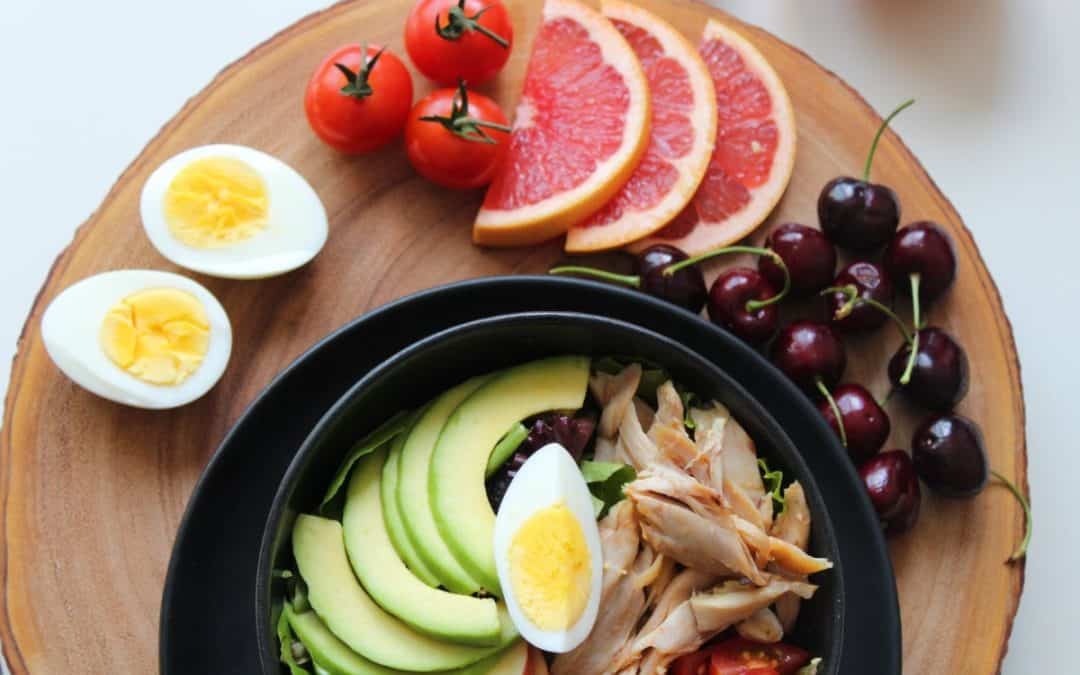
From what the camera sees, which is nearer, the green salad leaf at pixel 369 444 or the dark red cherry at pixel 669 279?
the green salad leaf at pixel 369 444

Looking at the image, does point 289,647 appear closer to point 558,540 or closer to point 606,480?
point 558,540

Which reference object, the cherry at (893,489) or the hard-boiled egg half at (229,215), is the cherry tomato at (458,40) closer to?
the hard-boiled egg half at (229,215)

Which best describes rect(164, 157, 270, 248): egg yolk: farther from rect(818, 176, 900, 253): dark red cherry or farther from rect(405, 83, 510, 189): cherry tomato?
rect(818, 176, 900, 253): dark red cherry

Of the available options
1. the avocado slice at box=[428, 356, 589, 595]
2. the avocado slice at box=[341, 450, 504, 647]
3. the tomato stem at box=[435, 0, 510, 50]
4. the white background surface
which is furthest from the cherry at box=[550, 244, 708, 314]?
the white background surface

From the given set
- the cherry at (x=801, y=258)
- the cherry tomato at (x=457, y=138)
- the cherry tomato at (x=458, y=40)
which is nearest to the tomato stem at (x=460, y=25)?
the cherry tomato at (x=458, y=40)

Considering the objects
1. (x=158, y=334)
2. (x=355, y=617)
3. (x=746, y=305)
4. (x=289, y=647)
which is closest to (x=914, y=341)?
(x=746, y=305)

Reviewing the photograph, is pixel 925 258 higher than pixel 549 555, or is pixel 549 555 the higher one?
pixel 925 258
